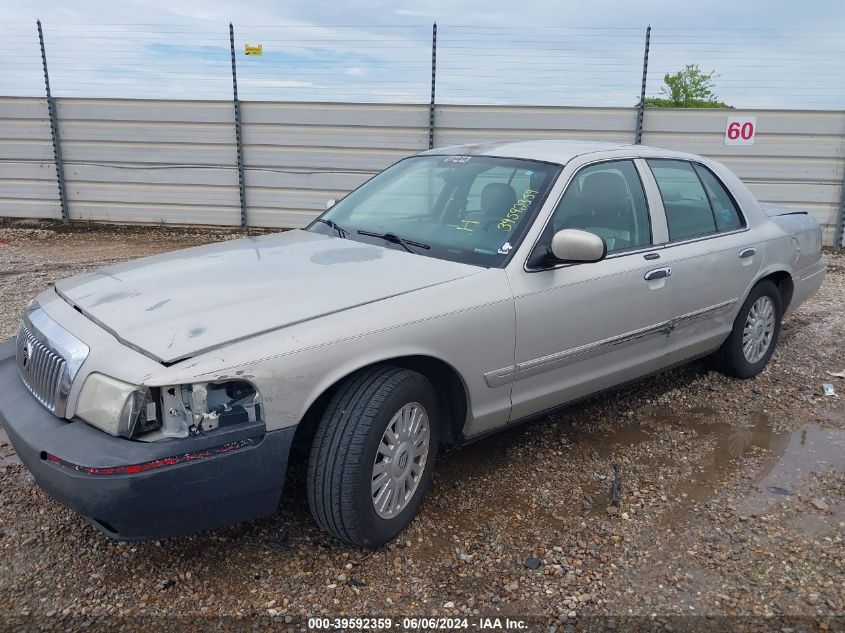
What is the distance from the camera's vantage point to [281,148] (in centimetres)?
1090

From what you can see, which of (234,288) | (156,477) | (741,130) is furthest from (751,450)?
(741,130)

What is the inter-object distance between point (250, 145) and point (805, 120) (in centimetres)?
803

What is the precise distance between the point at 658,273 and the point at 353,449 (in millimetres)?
2096

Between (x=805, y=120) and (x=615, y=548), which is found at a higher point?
(x=805, y=120)

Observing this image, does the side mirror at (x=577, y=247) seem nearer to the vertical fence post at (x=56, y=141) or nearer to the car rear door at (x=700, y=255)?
the car rear door at (x=700, y=255)

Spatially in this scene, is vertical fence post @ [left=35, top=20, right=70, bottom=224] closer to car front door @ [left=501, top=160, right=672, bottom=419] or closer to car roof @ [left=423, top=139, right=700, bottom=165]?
car roof @ [left=423, top=139, right=700, bottom=165]

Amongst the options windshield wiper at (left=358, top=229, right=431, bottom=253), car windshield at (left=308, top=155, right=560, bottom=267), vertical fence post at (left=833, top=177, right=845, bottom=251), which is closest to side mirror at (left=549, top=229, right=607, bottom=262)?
car windshield at (left=308, top=155, right=560, bottom=267)

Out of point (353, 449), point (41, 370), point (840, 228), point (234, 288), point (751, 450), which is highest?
point (234, 288)

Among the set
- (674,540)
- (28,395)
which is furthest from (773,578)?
(28,395)

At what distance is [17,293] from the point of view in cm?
707

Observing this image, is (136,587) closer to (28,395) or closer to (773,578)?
(28,395)

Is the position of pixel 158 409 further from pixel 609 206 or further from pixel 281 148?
pixel 281 148

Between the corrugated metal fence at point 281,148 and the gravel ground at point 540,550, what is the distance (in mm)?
6878

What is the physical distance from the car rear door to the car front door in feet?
0.47
